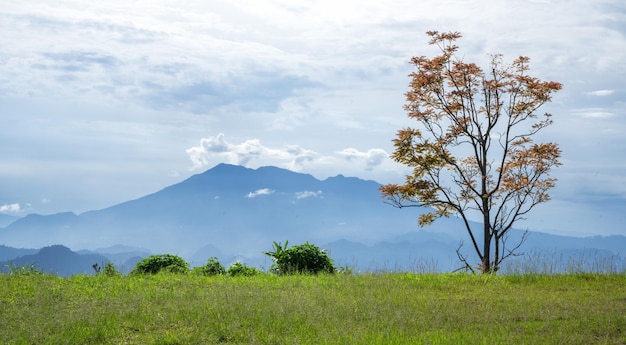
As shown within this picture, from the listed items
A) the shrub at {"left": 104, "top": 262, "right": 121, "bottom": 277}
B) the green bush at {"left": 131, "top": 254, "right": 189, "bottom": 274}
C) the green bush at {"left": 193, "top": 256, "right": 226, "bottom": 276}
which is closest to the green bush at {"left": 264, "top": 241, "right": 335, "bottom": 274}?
the green bush at {"left": 193, "top": 256, "right": 226, "bottom": 276}

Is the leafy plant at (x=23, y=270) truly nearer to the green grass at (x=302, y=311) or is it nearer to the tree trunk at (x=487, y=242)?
the green grass at (x=302, y=311)

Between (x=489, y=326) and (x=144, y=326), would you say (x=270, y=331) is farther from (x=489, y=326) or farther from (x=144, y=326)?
(x=489, y=326)

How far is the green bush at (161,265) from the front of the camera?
57.3 feet

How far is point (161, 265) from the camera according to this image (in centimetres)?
1775

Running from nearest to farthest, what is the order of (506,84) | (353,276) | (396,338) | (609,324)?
(396,338)
(609,324)
(353,276)
(506,84)

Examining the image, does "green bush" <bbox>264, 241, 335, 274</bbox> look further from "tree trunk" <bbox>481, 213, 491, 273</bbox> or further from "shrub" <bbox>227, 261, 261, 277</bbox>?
"tree trunk" <bbox>481, 213, 491, 273</bbox>

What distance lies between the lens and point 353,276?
1634 cm

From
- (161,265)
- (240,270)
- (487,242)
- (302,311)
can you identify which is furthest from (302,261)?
(487,242)

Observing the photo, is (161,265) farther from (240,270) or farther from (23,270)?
(23,270)

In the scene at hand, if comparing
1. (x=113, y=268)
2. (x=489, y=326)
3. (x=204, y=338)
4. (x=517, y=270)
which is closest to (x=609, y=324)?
(x=489, y=326)

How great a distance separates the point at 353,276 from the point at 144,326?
695 centimetres

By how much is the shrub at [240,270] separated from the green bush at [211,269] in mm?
327

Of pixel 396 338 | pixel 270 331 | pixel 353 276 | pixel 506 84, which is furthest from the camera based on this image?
pixel 506 84

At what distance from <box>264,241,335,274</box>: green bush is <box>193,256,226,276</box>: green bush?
61.6 inches
